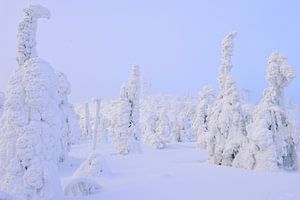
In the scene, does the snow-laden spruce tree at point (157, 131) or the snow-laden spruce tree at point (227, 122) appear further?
the snow-laden spruce tree at point (157, 131)

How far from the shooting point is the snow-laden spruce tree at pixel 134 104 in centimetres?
4544

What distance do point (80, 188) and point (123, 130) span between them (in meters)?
28.2

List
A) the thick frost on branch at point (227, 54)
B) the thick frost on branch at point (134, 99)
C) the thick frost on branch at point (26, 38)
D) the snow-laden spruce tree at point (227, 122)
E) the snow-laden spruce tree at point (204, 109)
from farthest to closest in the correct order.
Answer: the snow-laden spruce tree at point (204, 109), the thick frost on branch at point (134, 99), the thick frost on branch at point (227, 54), the snow-laden spruce tree at point (227, 122), the thick frost on branch at point (26, 38)

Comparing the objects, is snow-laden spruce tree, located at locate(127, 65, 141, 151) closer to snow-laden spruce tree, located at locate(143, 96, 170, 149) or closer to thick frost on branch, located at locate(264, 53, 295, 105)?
snow-laden spruce tree, located at locate(143, 96, 170, 149)

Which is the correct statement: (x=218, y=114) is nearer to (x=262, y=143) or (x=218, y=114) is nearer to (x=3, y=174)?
(x=262, y=143)

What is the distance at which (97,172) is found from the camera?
2189cm

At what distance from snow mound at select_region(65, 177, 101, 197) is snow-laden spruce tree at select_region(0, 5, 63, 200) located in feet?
7.32

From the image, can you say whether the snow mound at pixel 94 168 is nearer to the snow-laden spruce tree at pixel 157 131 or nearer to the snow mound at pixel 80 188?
the snow mound at pixel 80 188

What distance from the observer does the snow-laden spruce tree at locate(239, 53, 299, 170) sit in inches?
1045

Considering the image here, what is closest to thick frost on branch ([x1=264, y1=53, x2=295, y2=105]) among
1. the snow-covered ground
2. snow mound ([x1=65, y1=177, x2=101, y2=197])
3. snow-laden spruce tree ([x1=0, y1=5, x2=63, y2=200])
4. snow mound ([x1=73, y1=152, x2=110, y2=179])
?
the snow-covered ground

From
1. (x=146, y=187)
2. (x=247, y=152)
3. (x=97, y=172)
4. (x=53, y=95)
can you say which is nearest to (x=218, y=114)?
(x=247, y=152)

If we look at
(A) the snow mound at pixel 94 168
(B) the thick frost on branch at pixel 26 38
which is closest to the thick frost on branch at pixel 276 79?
(A) the snow mound at pixel 94 168

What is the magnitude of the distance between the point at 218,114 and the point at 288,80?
6.45 meters

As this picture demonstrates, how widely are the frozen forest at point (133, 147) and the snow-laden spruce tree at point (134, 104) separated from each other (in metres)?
0.11
